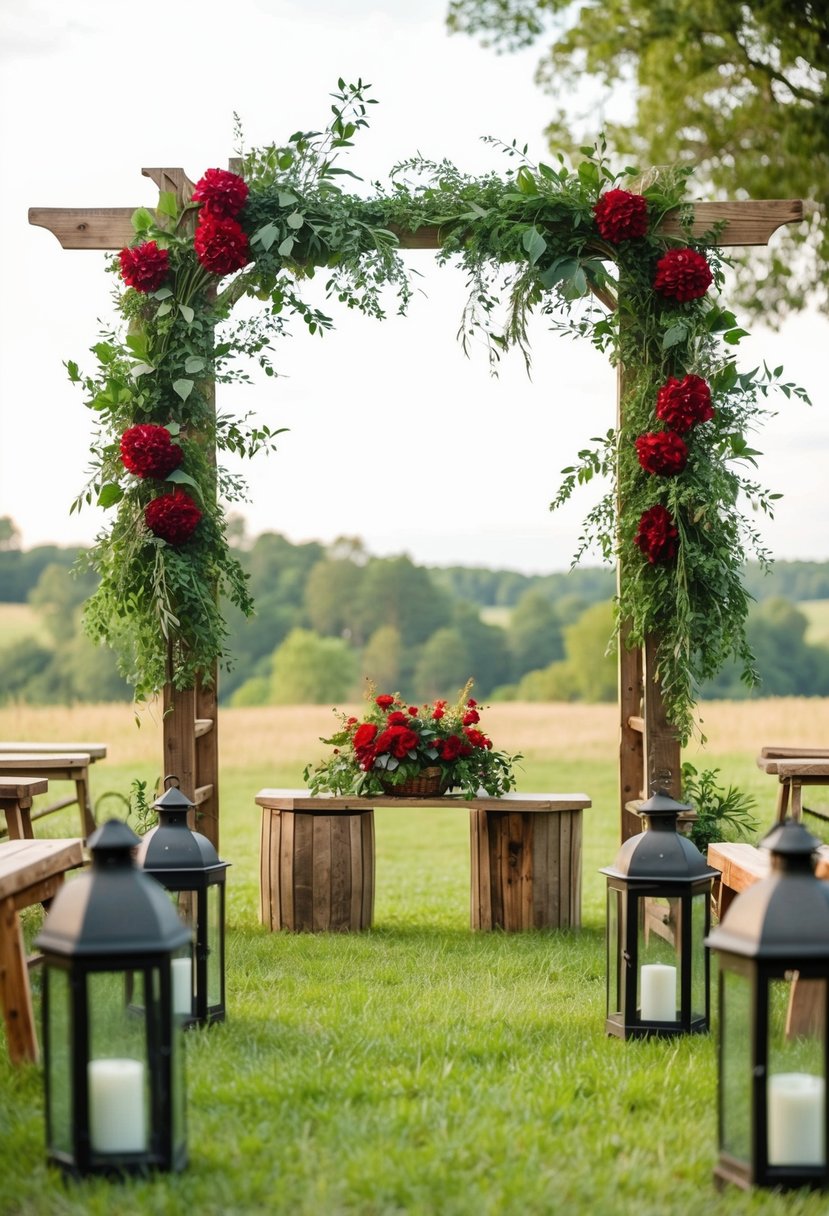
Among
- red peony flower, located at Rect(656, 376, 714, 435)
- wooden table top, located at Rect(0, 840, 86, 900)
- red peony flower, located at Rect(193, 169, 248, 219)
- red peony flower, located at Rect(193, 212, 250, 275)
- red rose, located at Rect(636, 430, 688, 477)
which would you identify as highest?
red peony flower, located at Rect(193, 169, 248, 219)

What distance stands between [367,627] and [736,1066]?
2193cm

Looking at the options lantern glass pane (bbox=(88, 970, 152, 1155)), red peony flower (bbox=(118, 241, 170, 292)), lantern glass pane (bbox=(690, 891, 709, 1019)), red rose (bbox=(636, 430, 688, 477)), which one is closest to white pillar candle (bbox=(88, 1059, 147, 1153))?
lantern glass pane (bbox=(88, 970, 152, 1155))

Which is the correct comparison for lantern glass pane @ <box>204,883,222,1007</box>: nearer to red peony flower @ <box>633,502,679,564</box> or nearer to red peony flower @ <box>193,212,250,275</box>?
red peony flower @ <box>633,502,679,564</box>

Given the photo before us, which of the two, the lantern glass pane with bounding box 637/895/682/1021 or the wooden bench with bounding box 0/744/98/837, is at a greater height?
the wooden bench with bounding box 0/744/98/837

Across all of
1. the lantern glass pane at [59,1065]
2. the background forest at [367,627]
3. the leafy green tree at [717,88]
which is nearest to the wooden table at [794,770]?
the lantern glass pane at [59,1065]

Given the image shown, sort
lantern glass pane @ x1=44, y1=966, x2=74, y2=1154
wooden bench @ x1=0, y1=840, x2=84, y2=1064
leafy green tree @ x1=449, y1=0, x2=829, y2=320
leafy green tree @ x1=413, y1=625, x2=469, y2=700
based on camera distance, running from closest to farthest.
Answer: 1. lantern glass pane @ x1=44, y1=966, x2=74, y2=1154
2. wooden bench @ x1=0, y1=840, x2=84, y2=1064
3. leafy green tree @ x1=449, y1=0, x2=829, y2=320
4. leafy green tree @ x1=413, y1=625, x2=469, y2=700

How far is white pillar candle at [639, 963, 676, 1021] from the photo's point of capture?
3.47 metres

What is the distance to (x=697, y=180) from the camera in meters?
11.3

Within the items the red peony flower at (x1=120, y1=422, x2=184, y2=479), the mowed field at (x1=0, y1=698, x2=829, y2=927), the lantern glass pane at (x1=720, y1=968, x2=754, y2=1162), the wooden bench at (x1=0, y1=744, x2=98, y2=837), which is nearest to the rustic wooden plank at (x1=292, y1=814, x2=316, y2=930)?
the wooden bench at (x1=0, y1=744, x2=98, y2=837)

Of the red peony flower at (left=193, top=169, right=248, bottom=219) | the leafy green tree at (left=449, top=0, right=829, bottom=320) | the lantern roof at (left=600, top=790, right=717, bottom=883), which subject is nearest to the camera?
the lantern roof at (left=600, top=790, right=717, bottom=883)

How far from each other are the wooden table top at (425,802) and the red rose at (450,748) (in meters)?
0.18

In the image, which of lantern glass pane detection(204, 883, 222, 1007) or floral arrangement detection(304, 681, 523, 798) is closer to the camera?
lantern glass pane detection(204, 883, 222, 1007)

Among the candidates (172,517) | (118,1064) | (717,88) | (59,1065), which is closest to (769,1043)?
(118,1064)

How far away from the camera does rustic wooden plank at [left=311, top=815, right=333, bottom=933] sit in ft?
17.9
